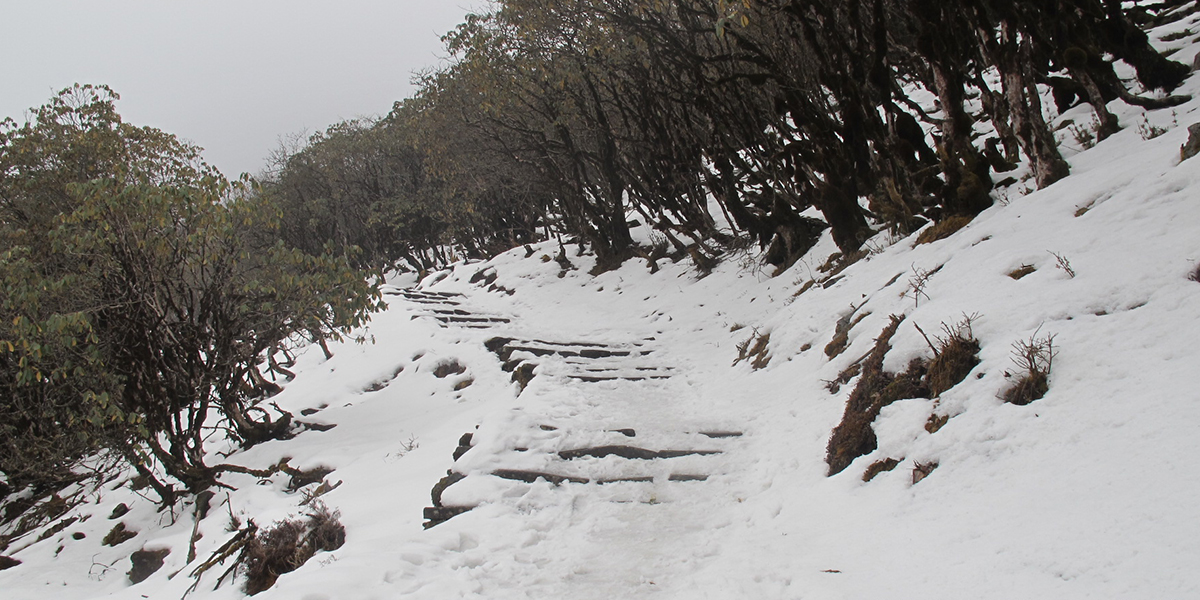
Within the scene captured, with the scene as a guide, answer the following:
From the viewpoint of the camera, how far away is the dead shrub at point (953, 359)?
4312mm

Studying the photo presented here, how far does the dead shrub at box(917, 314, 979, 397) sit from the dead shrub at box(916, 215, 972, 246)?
3.83 meters

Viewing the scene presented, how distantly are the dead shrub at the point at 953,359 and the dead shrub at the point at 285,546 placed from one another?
477 cm

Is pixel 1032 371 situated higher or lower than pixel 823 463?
higher

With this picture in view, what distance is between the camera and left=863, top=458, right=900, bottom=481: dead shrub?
13.5ft

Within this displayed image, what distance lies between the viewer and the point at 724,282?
534 inches

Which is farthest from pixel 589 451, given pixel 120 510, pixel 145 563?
pixel 120 510

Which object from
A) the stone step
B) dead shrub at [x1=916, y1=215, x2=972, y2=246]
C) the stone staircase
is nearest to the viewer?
the stone staircase

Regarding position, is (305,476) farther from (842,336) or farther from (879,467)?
(879,467)

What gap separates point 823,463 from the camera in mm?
4820

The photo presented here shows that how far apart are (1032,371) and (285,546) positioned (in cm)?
539

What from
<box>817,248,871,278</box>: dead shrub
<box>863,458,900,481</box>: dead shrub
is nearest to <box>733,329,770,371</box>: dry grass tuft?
<box>817,248,871,278</box>: dead shrub

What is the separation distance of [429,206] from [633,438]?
26.3 meters

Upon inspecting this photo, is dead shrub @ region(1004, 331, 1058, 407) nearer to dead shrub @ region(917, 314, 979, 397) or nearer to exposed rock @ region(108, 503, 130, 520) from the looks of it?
dead shrub @ region(917, 314, 979, 397)

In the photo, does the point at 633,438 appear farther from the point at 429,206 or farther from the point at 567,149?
the point at 429,206
